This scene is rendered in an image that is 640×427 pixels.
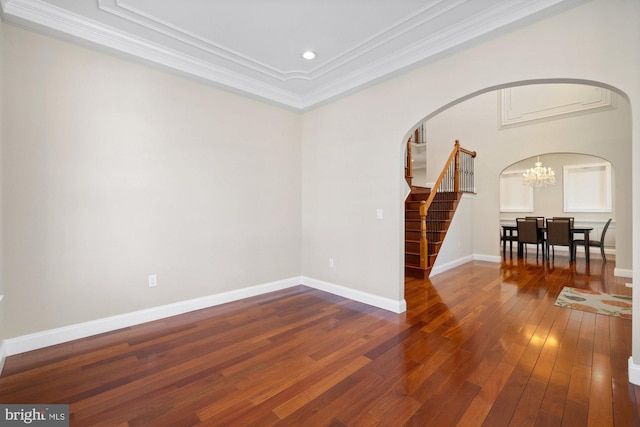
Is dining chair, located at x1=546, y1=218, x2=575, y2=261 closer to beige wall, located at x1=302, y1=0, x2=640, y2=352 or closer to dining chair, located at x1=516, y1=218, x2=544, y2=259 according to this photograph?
dining chair, located at x1=516, y1=218, x2=544, y2=259

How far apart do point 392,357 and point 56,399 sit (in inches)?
89.5

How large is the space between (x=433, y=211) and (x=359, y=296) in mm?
3237

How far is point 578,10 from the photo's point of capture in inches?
82.1

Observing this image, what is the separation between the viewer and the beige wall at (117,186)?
2.32 meters

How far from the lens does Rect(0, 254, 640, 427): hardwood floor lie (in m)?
1.63

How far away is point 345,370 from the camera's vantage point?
2062 millimetres

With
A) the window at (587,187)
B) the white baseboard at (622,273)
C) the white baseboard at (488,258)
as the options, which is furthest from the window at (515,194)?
A: the white baseboard at (622,273)

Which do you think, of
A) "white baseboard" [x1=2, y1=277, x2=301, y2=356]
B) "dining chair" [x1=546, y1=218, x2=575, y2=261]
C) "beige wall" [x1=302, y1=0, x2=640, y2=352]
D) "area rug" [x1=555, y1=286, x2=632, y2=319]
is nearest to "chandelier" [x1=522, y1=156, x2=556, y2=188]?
"dining chair" [x1=546, y1=218, x2=575, y2=261]

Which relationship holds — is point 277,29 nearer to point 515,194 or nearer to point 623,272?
point 623,272

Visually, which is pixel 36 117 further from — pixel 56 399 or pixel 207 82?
pixel 56 399

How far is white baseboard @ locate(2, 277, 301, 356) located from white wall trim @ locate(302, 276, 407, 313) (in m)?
0.79

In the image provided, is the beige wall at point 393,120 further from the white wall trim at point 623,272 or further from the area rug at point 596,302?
the area rug at point 596,302

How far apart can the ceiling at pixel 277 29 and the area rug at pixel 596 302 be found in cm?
320

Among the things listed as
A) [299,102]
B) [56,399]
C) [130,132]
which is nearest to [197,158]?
[130,132]
